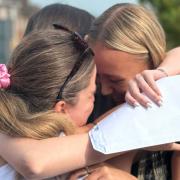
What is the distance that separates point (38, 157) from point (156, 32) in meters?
0.87

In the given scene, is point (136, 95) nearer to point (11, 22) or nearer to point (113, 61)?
point (113, 61)

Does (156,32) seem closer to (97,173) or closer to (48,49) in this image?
(48,49)

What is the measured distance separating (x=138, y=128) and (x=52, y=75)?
1.22ft

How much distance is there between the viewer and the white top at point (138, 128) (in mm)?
2064

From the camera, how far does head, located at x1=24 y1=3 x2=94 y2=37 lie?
3074 mm

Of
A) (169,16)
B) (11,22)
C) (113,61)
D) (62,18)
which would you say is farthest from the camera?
(11,22)

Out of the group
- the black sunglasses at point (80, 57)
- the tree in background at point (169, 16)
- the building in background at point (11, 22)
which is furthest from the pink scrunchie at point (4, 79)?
the building in background at point (11, 22)

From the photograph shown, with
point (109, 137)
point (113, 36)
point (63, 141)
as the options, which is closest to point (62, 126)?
point (63, 141)

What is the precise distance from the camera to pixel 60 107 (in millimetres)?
2270

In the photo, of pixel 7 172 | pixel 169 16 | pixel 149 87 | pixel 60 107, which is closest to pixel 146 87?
pixel 149 87

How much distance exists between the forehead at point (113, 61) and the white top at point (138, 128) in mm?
475

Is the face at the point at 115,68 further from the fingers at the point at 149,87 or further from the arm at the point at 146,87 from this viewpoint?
the fingers at the point at 149,87

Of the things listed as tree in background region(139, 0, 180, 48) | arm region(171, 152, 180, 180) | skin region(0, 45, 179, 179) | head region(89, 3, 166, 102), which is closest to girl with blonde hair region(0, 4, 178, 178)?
head region(89, 3, 166, 102)

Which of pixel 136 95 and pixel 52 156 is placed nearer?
pixel 52 156
